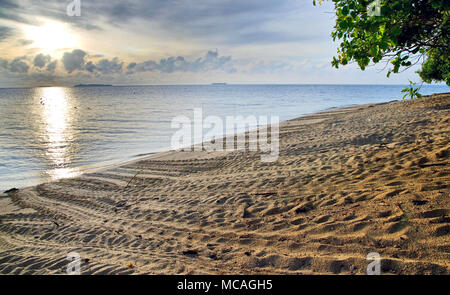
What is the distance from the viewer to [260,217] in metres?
5.00

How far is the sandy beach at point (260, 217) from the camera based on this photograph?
11.8ft

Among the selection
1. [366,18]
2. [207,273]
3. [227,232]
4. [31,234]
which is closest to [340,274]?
[207,273]

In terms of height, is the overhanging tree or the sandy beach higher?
the overhanging tree

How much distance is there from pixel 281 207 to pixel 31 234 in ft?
18.7

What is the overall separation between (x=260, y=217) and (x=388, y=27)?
3.62 metres

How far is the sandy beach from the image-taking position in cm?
359

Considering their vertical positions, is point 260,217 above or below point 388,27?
below

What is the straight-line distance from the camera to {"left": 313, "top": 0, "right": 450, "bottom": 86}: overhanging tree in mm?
3000

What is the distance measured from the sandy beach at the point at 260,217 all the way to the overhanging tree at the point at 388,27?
7.48 feet

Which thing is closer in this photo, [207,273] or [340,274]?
[340,274]

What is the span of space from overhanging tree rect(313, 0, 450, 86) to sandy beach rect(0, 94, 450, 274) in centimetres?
228

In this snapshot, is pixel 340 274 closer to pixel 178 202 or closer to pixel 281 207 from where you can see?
pixel 281 207

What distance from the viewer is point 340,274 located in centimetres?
320

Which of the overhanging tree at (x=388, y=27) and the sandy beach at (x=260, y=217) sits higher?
the overhanging tree at (x=388, y=27)
